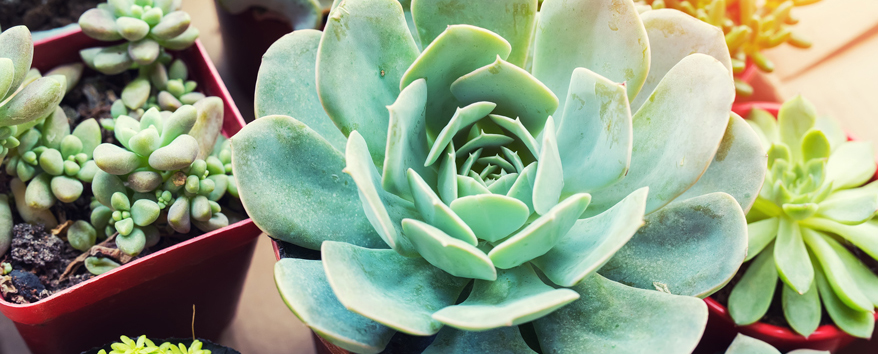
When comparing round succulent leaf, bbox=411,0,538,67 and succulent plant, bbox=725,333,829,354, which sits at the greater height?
round succulent leaf, bbox=411,0,538,67

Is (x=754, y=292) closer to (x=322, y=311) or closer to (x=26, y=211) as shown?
(x=322, y=311)

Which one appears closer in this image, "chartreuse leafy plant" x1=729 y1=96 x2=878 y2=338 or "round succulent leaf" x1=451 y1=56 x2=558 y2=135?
"round succulent leaf" x1=451 y1=56 x2=558 y2=135

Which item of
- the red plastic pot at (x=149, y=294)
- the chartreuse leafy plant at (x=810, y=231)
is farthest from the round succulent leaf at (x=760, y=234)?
the red plastic pot at (x=149, y=294)

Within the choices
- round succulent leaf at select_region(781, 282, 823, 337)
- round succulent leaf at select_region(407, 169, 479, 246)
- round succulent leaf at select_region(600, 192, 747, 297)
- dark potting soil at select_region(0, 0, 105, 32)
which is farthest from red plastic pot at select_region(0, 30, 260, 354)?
round succulent leaf at select_region(781, 282, 823, 337)

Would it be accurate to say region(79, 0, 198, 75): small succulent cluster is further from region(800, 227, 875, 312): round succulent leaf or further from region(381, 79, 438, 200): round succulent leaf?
region(800, 227, 875, 312): round succulent leaf

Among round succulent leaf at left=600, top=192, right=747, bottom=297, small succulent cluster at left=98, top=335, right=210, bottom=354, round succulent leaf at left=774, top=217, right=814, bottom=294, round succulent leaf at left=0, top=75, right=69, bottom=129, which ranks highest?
round succulent leaf at left=0, top=75, right=69, bottom=129

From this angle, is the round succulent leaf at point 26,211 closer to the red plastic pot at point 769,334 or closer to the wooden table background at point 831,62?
the wooden table background at point 831,62
